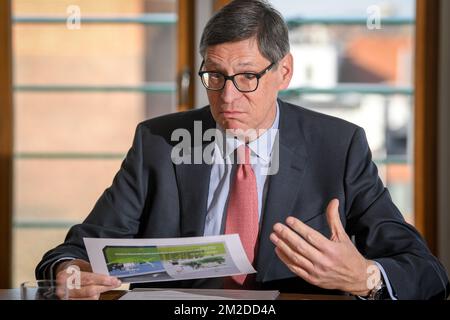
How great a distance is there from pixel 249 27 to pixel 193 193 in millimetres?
440

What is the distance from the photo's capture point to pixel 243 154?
1.92 meters

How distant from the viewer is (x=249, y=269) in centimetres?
156

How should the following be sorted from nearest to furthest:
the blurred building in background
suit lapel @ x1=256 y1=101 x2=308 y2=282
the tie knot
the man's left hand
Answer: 1. the man's left hand
2. suit lapel @ x1=256 y1=101 x2=308 y2=282
3. the tie knot
4. the blurred building in background

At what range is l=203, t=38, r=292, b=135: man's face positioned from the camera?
185 cm

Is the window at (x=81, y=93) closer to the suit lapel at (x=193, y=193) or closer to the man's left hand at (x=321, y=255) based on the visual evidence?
the suit lapel at (x=193, y=193)

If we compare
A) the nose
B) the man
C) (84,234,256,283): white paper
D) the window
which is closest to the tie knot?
the man

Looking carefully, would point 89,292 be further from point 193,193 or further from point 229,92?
point 229,92

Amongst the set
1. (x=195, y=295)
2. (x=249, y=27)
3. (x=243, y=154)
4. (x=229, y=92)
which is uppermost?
(x=249, y=27)

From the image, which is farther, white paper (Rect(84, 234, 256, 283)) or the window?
the window

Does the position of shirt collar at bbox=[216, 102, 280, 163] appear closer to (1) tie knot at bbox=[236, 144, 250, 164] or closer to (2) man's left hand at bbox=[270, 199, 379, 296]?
(1) tie knot at bbox=[236, 144, 250, 164]

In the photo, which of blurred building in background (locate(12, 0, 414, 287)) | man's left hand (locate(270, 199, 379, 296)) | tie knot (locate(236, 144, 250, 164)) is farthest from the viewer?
blurred building in background (locate(12, 0, 414, 287))

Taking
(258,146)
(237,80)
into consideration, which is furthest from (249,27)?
(258,146)
